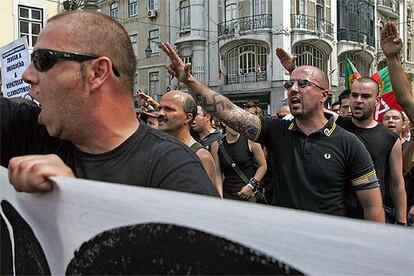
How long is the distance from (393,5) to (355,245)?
45.3m

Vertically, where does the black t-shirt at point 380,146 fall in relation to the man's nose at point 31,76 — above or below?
below

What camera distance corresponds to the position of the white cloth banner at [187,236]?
0.78 m

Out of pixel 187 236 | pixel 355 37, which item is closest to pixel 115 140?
pixel 187 236

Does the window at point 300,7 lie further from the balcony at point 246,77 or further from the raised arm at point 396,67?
the raised arm at point 396,67

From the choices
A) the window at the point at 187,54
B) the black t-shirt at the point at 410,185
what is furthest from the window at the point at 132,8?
the black t-shirt at the point at 410,185

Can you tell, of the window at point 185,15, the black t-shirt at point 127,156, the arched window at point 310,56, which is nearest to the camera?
the black t-shirt at point 127,156

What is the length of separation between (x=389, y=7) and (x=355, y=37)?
8348 mm

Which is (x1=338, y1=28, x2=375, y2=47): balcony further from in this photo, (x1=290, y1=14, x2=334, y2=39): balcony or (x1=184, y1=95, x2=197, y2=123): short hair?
(x1=184, y1=95, x2=197, y2=123): short hair

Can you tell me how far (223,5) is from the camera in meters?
32.5

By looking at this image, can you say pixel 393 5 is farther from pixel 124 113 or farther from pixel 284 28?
pixel 124 113

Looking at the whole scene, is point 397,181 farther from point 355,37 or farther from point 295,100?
point 355,37

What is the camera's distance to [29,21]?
60.3 ft

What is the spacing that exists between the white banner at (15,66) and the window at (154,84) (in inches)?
1184

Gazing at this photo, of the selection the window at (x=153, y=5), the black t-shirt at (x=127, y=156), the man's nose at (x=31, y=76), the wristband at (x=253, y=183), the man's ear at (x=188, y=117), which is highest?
the window at (x=153, y=5)
